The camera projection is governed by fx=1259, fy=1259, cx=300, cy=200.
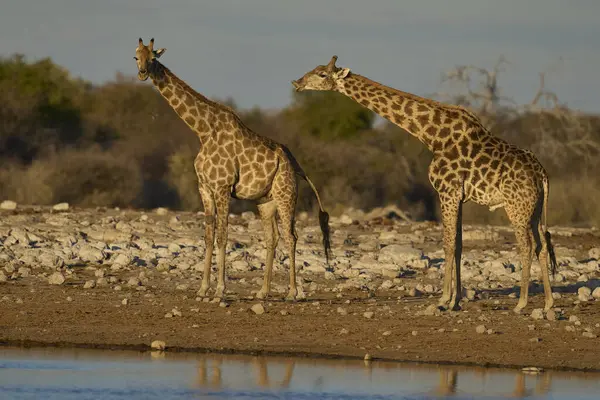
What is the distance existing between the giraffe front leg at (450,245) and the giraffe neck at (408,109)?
61cm

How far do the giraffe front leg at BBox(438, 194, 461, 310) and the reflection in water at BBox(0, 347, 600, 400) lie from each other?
250 cm

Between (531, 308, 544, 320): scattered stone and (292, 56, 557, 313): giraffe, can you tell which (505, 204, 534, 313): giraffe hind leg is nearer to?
(292, 56, 557, 313): giraffe

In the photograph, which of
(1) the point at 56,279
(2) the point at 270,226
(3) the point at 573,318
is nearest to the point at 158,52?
(2) the point at 270,226

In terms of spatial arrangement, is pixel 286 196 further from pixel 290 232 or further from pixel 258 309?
pixel 258 309

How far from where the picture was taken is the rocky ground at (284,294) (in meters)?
11.4

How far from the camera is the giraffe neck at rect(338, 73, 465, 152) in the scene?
43.7 ft

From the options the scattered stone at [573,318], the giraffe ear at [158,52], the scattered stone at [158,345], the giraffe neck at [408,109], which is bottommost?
the scattered stone at [158,345]

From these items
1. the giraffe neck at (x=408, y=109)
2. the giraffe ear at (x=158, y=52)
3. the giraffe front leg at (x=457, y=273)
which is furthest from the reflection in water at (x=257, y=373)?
the giraffe ear at (x=158, y=52)

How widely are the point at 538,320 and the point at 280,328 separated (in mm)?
2579

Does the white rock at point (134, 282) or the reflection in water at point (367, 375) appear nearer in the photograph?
the reflection in water at point (367, 375)

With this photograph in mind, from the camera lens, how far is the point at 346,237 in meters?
18.7

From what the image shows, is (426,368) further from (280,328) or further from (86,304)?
(86,304)

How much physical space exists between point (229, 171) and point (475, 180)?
2.66 metres

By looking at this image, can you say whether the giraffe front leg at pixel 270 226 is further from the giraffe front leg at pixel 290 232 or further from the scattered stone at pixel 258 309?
the scattered stone at pixel 258 309
